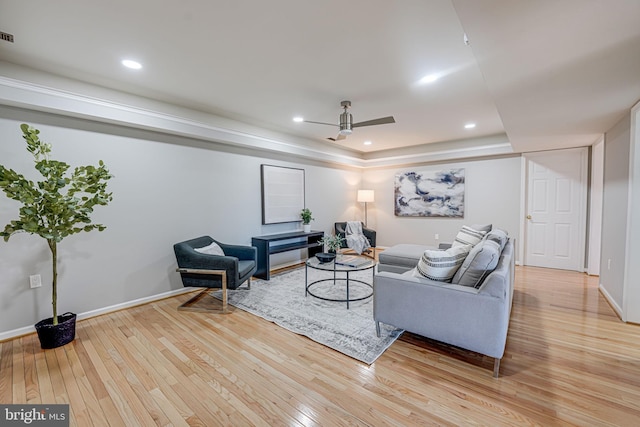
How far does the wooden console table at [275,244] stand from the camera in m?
4.33

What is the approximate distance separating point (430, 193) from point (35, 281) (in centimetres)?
643

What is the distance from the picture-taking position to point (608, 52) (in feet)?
5.76

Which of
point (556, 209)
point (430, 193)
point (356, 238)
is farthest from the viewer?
point (430, 193)

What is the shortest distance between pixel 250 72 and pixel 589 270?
593 centimetres

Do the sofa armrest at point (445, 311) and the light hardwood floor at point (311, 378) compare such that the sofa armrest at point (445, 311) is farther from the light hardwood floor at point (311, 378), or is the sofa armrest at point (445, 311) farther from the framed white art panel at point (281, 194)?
the framed white art panel at point (281, 194)

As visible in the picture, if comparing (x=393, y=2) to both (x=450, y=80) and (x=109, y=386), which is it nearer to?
(x=450, y=80)

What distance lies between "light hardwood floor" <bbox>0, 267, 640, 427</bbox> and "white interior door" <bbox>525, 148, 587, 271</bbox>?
7.89ft

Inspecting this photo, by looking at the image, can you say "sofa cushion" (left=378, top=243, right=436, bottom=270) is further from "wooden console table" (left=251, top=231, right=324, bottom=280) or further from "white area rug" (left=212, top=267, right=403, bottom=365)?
"wooden console table" (left=251, top=231, right=324, bottom=280)

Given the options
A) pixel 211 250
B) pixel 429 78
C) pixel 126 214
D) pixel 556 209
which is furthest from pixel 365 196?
pixel 126 214

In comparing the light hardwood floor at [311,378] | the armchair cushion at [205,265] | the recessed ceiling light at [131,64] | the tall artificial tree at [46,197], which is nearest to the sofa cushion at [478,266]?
the light hardwood floor at [311,378]

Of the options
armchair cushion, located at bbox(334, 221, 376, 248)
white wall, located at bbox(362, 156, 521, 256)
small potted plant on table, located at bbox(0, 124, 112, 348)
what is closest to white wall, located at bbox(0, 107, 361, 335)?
small potted plant on table, located at bbox(0, 124, 112, 348)

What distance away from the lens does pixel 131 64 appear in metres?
2.51

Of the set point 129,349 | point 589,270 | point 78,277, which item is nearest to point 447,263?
point 129,349

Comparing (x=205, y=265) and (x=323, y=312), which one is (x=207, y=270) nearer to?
(x=205, y=265)
